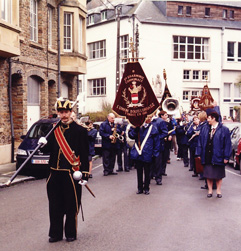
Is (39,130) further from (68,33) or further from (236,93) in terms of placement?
(236,93)

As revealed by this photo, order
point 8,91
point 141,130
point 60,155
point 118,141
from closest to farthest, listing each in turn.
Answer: point 60,155 → point 141,130 → point 118,141 → point 8,91

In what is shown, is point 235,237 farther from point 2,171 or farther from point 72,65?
point 72,65

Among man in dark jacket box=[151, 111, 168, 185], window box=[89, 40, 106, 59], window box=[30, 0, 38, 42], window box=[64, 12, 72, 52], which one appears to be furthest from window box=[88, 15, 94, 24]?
man in dark jacket box=[151, 111, 168, 185]

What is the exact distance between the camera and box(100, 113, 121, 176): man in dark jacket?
14.9 meters

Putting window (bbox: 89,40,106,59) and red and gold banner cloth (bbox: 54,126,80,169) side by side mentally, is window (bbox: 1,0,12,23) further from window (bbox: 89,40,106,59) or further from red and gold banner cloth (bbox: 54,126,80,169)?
window (bbox: 89,40,106,59)

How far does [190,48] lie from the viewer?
49469 millimetres

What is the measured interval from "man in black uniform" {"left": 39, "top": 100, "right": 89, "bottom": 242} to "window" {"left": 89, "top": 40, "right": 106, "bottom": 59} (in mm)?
43549

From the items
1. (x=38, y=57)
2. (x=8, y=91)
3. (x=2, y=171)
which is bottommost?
(x=2, y=171)

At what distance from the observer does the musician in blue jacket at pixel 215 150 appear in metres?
10.5

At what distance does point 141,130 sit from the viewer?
36.9ft

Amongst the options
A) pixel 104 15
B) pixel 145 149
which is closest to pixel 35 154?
pixel 145 149

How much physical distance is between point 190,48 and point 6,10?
3362 centimetres

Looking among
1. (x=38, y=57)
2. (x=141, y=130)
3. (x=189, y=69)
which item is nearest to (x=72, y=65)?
(x=38, y=57)

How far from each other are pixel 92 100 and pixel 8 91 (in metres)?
32.6
